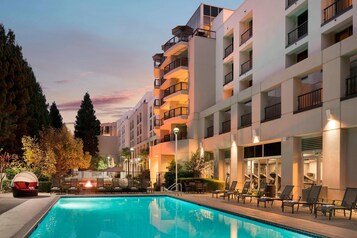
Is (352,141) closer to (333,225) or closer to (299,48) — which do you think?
(333,225)

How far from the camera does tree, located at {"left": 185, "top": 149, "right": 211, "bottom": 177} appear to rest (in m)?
30.1

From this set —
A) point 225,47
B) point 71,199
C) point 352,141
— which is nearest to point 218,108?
point 225,47

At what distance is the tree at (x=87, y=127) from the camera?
66000 mm

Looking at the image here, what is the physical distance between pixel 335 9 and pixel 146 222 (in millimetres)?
12578

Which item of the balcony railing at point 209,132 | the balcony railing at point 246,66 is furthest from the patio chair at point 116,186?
the balcony railing at point 246,66

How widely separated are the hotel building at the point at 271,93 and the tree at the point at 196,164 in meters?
0.98

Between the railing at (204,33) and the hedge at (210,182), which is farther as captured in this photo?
the railing at (204,33)

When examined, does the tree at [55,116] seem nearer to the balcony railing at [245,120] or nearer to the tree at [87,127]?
the tree at [87,127]

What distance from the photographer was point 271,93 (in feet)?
79.6

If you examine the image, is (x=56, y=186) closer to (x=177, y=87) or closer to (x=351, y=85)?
(x=177, y=87)

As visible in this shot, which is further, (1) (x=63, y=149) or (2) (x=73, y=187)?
(1) (x=63, y=149)

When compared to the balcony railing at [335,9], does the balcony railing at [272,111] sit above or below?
below

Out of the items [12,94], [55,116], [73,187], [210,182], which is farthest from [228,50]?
[55,116]

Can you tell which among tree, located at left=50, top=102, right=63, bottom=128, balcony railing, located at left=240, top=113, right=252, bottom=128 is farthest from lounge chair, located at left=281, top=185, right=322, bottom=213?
tree, located at left=50, top=102, right=63, bottom=128
